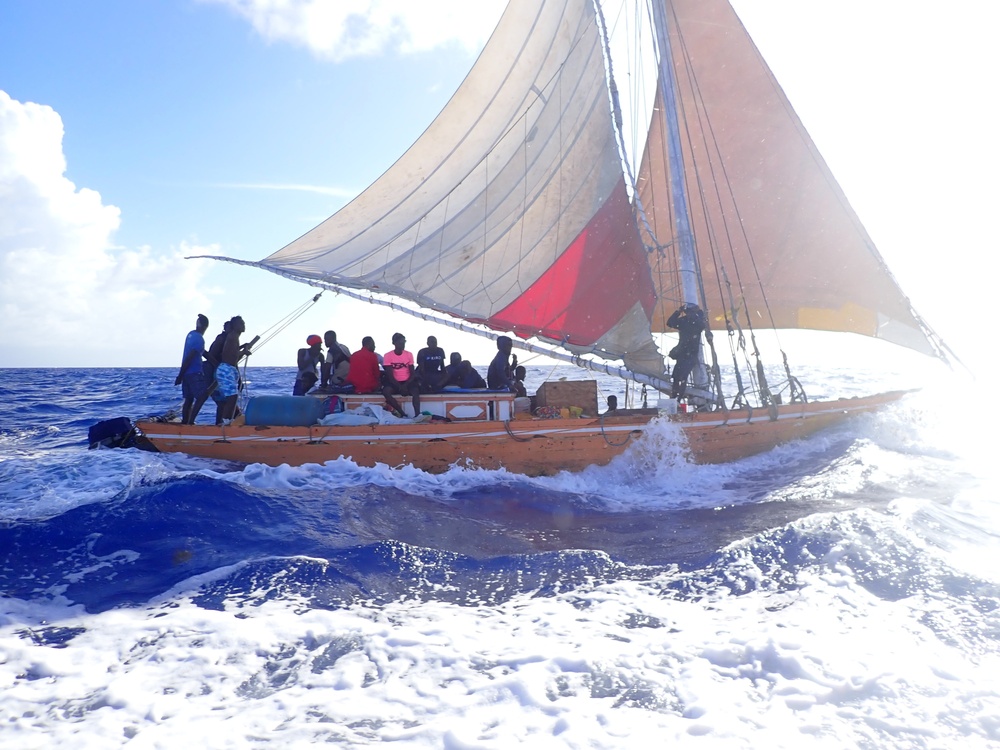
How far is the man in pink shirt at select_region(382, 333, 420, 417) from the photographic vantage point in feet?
33.5

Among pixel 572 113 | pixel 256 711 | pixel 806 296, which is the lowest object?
pixel 256 711

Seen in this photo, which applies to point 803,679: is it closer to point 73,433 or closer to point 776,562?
point 776,562

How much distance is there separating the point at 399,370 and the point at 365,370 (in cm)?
Result: 55

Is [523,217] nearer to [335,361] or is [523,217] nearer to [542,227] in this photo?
[542,227]

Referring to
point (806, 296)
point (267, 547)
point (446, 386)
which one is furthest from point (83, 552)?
point (806, 296)

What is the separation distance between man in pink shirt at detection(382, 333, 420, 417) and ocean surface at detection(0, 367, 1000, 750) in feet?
5.79

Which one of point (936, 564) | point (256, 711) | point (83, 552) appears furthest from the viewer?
point (83, 552)

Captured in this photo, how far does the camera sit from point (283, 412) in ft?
31.1

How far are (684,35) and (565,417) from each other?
8.05 meters

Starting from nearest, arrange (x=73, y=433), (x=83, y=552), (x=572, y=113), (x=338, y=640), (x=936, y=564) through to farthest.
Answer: (x=338, y=640), (x=936, y=564), (x=83, y=552), (x=572, y=113), (x=73, y=433)

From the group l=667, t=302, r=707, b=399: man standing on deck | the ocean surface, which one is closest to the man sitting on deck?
the ocean surface

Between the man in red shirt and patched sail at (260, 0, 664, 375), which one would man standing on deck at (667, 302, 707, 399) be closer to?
patched sail at (260, 0, 664, 375)

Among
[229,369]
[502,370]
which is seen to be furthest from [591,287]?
[229,369]

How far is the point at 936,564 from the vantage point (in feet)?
17.4
